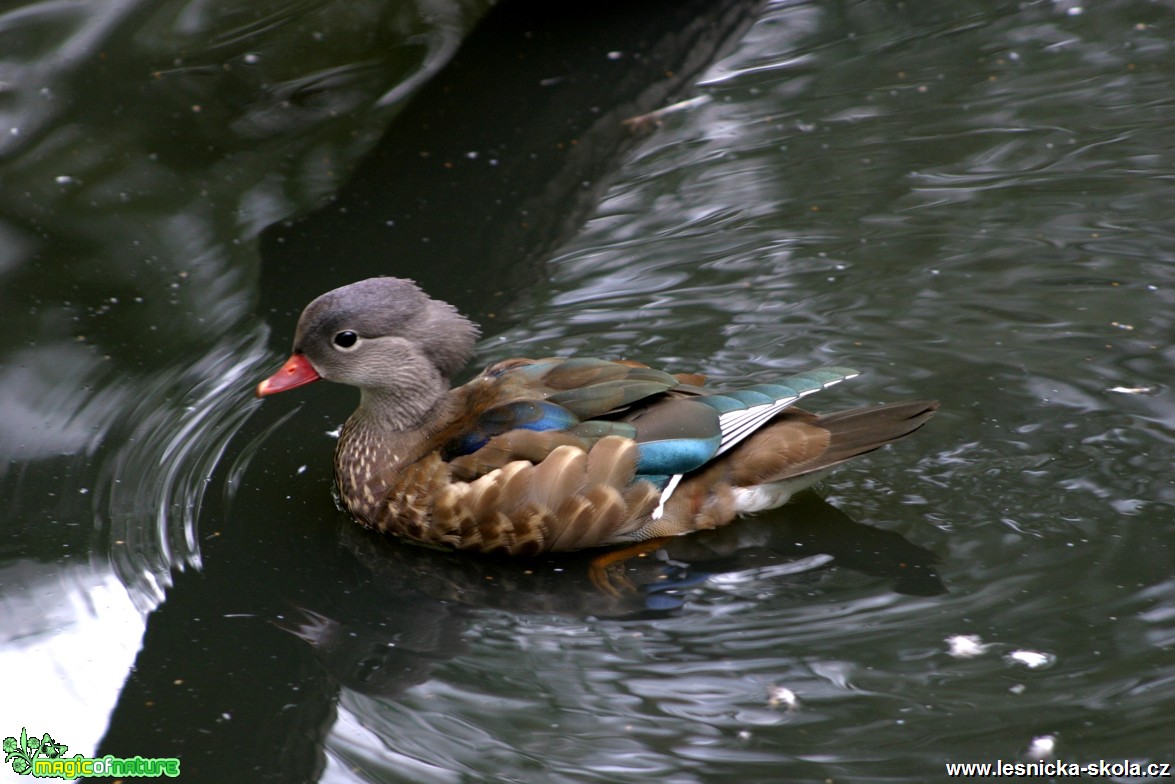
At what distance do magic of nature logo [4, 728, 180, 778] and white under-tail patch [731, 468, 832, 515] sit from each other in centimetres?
207

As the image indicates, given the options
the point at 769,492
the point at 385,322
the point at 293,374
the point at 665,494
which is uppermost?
the point at 385,322

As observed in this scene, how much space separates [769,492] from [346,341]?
1620mm

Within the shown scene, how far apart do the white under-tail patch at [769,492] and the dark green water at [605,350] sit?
0.31 feet

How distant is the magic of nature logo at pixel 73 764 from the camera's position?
12.5ft

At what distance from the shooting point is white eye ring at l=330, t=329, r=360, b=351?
4.75 meters

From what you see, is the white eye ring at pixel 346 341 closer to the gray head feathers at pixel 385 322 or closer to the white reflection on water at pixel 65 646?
the gray head feathers at pixel 385 322

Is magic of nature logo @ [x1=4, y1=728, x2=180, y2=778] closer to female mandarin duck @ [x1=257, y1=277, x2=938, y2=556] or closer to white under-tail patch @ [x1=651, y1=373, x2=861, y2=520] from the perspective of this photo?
female mandarin duck @ [x1=257, y1=277, x2=938, y2=556]

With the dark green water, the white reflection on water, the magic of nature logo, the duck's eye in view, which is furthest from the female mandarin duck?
the magic of nature logo

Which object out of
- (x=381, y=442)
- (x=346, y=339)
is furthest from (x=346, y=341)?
(x=381, y=442)

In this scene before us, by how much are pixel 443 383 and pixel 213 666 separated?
1.33m

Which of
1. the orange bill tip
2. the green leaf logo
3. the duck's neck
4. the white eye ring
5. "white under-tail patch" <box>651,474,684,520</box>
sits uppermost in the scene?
the white eye ring

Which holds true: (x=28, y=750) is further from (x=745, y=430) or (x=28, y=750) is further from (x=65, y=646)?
(x=745, y=430)

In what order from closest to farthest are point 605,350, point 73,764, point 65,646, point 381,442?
point 73,764 < point 65,646 < point 381,442 < point 605,350

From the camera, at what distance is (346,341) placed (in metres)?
4.77
